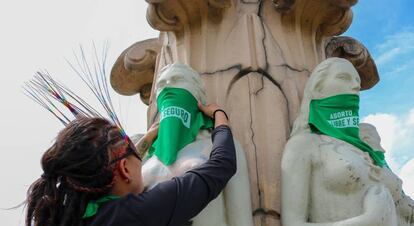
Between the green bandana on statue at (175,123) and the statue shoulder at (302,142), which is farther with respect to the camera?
the statue shoulder at (302,142)

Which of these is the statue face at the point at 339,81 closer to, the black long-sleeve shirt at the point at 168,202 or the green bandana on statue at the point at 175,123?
the green bandana on statue at the point at 175,123

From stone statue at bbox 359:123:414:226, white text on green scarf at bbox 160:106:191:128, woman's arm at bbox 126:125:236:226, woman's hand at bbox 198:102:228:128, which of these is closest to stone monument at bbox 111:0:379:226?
woman's hand at bbox 198:102:228:128

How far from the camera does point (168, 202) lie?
2.82 metres

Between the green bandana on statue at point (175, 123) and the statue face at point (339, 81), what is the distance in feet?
2.87

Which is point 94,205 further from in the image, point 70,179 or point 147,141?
point 147,141

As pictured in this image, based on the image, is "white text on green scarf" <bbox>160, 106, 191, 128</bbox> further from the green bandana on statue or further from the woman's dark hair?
the woman's dark hair

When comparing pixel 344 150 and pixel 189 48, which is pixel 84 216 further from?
pixel 189 48

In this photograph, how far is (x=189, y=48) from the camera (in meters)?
5.41

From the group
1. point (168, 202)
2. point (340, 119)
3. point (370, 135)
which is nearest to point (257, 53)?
point (340, 119)

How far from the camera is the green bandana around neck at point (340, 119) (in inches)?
178

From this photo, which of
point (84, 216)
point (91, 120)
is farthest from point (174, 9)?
point (84, 216)

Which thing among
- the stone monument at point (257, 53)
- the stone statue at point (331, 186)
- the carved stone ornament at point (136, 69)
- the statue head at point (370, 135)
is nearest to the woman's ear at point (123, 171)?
the stone statue at point (331, 186)

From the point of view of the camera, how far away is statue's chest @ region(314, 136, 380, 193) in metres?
4.13

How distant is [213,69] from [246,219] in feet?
4.98
